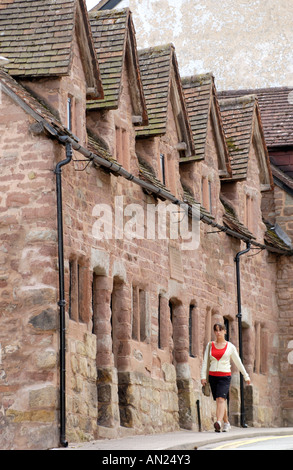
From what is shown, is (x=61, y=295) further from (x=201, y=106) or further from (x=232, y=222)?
(x=232, y=222)

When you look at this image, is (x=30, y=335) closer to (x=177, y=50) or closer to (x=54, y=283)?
(x=54, y=283)

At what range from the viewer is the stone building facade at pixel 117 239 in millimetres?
17250

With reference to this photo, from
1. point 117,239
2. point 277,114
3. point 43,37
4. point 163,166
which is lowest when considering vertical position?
point 117,239

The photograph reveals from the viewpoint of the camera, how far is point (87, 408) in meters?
17.9

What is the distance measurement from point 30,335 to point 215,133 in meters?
10.0

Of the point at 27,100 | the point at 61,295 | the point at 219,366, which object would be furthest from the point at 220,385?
the point at 27,100

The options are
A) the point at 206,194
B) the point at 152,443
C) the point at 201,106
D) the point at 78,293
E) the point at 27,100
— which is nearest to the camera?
the point at 152,443

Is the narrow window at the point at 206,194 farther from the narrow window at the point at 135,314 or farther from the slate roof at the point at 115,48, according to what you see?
the narrow window at the point at 135,314

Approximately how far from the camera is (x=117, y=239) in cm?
1984

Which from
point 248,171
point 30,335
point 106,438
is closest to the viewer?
point 30,335

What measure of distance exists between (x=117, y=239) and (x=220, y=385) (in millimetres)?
2868

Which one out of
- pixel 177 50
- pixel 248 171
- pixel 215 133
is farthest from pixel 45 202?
pixel 177 50

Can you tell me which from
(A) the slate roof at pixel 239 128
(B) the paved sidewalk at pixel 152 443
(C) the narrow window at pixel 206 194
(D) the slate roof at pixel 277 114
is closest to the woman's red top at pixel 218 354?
(B) the paved sidewalk at pixel 152 443

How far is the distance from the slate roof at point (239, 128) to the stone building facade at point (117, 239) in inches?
1.4
